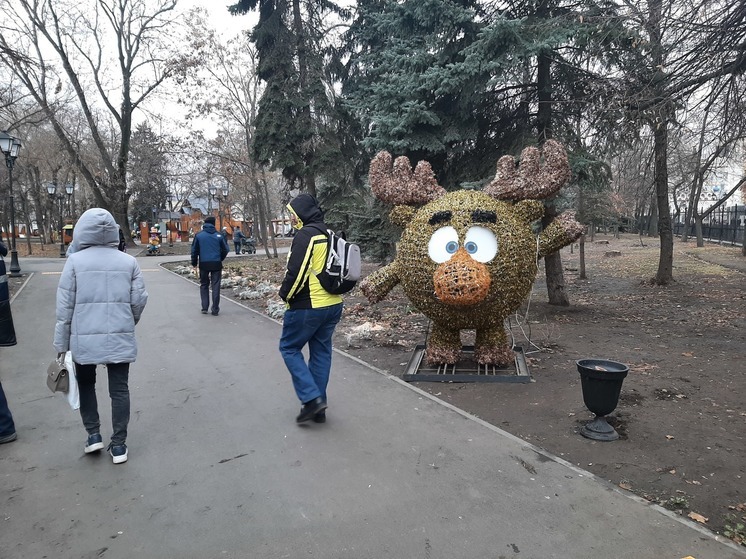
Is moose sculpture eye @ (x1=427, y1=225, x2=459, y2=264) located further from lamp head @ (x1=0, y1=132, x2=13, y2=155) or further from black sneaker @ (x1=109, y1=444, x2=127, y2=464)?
lamp head @ (x1=0, y1=132, x2=13, y2=155)

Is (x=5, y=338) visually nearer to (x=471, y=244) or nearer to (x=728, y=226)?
(x=471, y=244)

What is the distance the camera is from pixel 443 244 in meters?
5.32

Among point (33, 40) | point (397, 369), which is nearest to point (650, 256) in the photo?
point (397, 369)

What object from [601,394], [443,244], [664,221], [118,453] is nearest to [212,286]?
[443,244]

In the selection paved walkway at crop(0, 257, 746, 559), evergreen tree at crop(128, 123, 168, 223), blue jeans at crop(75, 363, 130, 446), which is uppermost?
evergreen tree at crop(128, 123, 168, 223)

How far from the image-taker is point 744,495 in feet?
10.7

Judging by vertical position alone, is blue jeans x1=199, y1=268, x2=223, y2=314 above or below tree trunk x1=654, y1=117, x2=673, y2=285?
below

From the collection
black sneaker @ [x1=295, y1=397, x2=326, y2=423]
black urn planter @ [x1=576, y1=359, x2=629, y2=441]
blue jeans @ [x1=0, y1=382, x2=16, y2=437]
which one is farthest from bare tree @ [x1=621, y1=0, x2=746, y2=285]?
blue jeans @ [x1=0, y1=382, x2=16, y2=437]

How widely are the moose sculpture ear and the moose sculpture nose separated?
3.51 feet

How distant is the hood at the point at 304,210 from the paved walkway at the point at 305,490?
1.78 m

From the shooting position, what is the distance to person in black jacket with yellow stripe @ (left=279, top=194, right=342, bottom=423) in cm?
417

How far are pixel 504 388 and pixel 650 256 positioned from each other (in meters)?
19.1

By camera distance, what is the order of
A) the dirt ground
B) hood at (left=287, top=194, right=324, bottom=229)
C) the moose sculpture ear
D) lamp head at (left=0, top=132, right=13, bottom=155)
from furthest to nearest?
lamp head at (left=0, top=132, right=13, bottom=155) → the moose sculpture ear → hood at (left=287, top=194, right=324, bottom=229) → the dirt ground

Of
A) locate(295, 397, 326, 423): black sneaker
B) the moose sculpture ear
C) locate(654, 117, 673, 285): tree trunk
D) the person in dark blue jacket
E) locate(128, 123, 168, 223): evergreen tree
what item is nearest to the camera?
locate(295, 397, 326, 423): black sneaker
